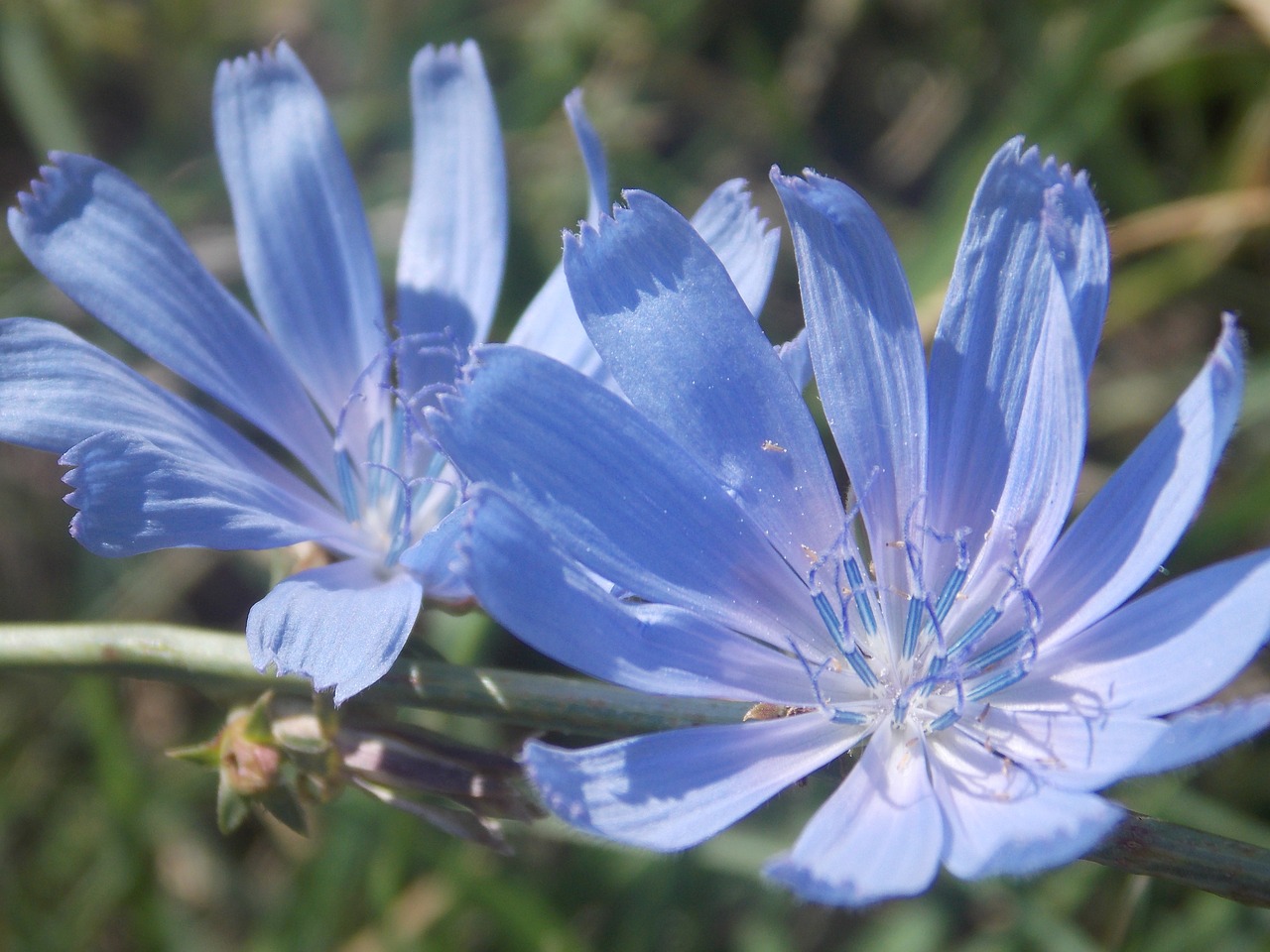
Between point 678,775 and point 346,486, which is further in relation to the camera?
point 346,486

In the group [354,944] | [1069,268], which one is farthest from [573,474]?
[354,944]

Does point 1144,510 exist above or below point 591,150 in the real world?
below

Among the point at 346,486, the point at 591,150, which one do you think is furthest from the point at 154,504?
the point at 591,150

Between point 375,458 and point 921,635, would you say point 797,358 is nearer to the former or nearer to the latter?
point 921,635

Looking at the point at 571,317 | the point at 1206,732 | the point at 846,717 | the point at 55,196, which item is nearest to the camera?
the point at 1206,732

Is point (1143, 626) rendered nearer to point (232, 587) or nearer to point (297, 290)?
point (297, 290)

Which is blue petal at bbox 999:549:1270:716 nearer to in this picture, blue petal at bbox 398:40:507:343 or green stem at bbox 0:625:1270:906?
green stem at bbox 0:625:1270:906

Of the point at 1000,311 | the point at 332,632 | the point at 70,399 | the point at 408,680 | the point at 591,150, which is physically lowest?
the point at 408,680

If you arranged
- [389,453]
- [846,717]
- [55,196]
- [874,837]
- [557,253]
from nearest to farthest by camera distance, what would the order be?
1. [874,837]
2. [846,717]
3. [55,196]
4. [389,453]
5. [557,253]
